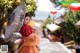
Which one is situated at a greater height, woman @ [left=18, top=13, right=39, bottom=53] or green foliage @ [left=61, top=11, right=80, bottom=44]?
woman @ [left=18, top=13, right=39, bottom=53]

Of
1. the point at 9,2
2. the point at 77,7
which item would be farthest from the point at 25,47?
the point at 9,2

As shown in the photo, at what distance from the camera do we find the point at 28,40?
8414mm

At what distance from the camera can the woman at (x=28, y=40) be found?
8250mm

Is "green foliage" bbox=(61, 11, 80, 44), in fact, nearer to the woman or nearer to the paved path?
the paved path

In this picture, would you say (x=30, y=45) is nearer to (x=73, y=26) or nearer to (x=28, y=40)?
(x=28, y=40)

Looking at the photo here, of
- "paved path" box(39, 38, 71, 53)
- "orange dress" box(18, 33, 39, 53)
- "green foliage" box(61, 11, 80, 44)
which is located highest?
"orange dress" box(18, 33, 39, 53)

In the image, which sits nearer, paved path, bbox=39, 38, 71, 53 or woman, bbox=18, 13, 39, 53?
woman, bbox=18, 13, 39, 53

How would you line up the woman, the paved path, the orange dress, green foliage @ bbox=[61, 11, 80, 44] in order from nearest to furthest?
the woman
the orange dress
green foliage @ bbox=[61, 11, 80, 44]
the paved path

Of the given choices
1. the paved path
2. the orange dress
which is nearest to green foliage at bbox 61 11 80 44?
→ the paved path

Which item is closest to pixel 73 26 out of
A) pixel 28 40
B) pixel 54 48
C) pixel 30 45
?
pixel 54 48

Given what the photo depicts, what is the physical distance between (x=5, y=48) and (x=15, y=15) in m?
1.79

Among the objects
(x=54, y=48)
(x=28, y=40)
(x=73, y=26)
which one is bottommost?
(x=54, y=48)

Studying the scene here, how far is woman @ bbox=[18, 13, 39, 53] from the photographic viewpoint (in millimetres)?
8250

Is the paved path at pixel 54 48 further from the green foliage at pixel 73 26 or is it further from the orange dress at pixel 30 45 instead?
the orange dress at pixel 30 45
